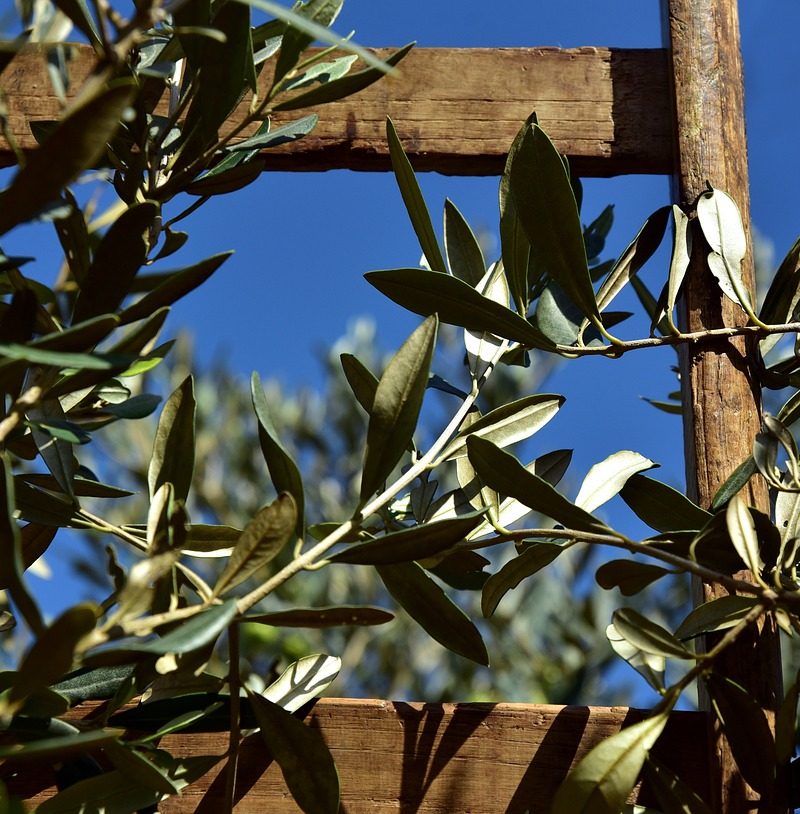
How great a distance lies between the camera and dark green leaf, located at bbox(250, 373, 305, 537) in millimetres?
483

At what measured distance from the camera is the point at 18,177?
14.8 inches

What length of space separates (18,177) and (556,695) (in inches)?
43.2

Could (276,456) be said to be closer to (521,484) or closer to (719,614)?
(521,484)

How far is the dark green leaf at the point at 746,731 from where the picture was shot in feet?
1.84

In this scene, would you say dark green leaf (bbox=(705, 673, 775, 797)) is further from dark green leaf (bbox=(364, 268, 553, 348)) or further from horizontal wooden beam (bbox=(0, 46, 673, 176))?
horizontal wooden beam (bbox=(0, 46, 673, 176))

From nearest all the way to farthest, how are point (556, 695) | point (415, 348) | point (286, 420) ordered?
point (415, 348)
point (556, 695)
point (286, 420)

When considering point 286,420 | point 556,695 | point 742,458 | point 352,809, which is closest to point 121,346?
point 352,809

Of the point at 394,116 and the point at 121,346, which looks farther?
the point at 394,116

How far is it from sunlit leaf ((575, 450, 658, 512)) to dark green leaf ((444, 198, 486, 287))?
0.17m

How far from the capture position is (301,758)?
1.68ft

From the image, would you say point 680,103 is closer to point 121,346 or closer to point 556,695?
point 121,346

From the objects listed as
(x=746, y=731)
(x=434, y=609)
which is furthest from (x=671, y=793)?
(x=434, y=609)

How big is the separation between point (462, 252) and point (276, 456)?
0.28 m

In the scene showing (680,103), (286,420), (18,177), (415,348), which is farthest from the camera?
(286,420)
